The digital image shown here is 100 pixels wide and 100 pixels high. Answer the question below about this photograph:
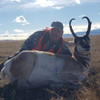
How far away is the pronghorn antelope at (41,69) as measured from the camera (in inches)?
232

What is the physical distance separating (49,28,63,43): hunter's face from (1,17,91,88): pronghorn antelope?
1151 millimetres

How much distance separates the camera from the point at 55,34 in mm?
7348

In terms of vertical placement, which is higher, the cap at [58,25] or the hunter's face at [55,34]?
the cap at [58,25]

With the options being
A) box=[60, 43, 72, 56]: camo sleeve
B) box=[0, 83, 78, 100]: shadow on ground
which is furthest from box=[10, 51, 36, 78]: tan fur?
box=[60, 43, 72, 56]: camo sleeve

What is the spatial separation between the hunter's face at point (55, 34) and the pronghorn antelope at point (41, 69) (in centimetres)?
115

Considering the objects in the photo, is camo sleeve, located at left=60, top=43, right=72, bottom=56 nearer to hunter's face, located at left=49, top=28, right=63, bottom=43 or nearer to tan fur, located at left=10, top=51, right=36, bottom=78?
hunter's face, located at left=49, top=28, right=63, bottom=43

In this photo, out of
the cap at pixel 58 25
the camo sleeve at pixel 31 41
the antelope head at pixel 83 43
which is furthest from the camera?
the camo sleeve at pixel 31 41

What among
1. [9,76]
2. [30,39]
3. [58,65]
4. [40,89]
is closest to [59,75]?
[58,65]

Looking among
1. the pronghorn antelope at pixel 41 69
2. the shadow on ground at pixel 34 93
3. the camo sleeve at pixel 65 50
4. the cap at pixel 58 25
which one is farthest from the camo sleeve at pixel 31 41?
the shadow on ground at pixel 34 93

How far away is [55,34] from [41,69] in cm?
178

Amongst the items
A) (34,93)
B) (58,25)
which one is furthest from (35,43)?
(34,93)

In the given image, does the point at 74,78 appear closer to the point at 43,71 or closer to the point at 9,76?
the point at 43,71

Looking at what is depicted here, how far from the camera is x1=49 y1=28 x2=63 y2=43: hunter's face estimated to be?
23.8 feet

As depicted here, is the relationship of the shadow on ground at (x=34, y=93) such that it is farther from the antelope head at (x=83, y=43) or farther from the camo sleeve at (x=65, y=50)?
the camo sleeve at (x=65, y=50)
